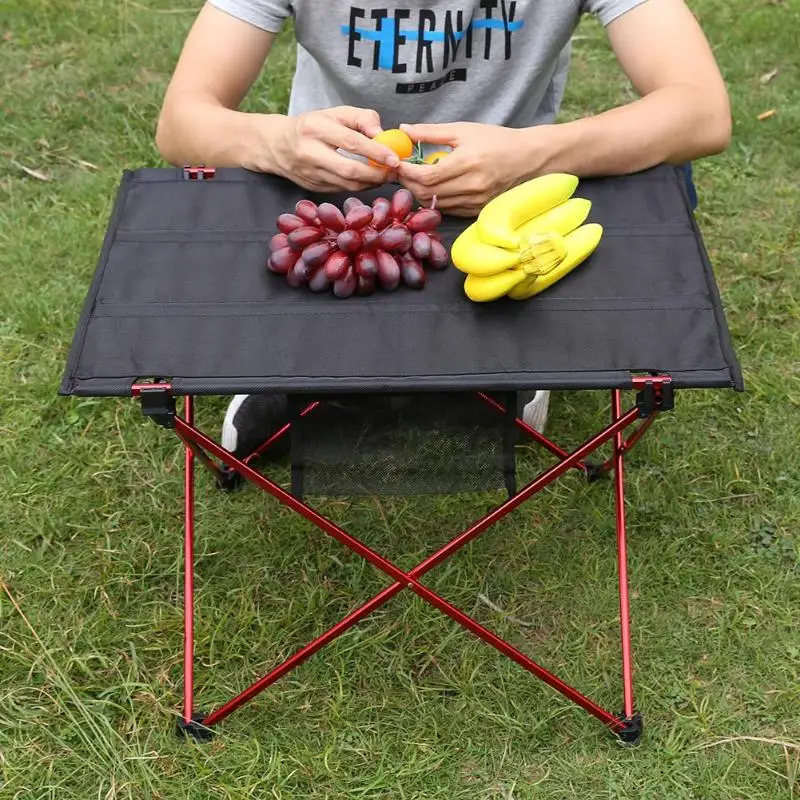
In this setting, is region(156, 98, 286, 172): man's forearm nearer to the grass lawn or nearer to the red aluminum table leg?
the red aluminum table leg

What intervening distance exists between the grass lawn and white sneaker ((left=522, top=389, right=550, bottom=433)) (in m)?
0.12

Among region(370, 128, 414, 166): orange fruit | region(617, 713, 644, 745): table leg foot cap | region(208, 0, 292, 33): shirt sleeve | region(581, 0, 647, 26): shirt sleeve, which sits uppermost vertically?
region(208, 0, 292, 33): shirt sleeve

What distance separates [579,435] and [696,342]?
45.8 inches

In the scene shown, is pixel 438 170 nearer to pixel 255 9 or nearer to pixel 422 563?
pixel 255 9

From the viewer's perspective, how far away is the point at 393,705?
88.3 inches

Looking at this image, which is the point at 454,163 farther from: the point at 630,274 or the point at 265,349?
the point at 265,349

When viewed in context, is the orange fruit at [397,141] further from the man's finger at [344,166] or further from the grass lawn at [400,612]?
the grass lawn at [400,612]

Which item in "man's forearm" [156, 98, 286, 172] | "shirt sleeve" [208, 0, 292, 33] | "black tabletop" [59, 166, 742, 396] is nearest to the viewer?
"black tabletop" [59, 166, 742, 396]

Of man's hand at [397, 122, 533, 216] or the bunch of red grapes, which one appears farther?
man's hand at [397, 122, 533, 216]

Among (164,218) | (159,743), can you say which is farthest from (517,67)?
Answer: (159,743)

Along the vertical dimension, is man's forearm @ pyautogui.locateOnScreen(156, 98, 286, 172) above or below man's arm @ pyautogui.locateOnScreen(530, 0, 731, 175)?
above

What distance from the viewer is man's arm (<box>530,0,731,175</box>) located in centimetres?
197

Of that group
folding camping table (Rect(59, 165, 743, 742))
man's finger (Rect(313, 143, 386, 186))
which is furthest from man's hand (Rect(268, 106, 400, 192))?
folding camping table (Rect(59, 165, 743, 742))

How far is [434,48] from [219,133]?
558 millimetres
